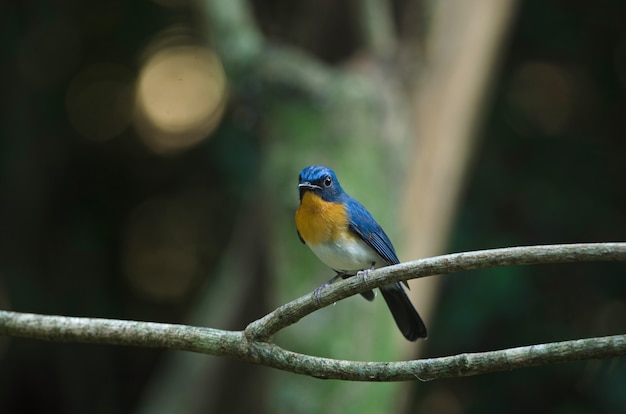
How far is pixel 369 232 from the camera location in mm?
4047

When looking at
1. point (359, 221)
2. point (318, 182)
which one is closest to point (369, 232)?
point (359, 221)

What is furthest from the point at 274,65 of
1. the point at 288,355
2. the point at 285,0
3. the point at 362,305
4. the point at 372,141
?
the point at 288,355

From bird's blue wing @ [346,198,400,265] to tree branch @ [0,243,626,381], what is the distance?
1.22 meters

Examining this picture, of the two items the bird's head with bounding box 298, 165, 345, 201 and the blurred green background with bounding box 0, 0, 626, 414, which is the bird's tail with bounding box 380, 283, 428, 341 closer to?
the bird's head with bounding box 298, 165, 345, 201

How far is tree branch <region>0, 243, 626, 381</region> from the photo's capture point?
2.37 m

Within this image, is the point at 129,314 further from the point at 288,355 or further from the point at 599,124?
the point at 288,355

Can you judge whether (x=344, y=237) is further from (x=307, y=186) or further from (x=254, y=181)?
(x=254, y=181)

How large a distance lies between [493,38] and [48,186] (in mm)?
4721

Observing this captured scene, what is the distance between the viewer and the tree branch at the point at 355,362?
2.37 m

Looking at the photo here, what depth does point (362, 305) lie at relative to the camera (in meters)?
5.93

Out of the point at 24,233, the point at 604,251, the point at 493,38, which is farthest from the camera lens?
the point at 24,233

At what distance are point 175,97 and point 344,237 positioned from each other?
542cm

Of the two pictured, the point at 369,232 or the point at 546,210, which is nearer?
the point at 369,232

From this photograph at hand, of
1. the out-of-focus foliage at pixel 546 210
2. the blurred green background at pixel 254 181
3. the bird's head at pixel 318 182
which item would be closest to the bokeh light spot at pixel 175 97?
the blurred green background at pixel 254 181
